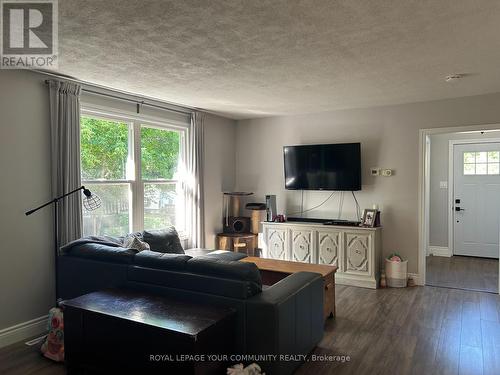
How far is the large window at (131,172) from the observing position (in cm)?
418

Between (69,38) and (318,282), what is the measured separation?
267 centimetres

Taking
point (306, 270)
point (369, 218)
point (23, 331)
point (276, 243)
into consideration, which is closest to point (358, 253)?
point (369, 218)

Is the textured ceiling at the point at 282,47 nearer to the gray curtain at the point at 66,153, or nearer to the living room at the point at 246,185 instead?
the living room at the point at 246,185

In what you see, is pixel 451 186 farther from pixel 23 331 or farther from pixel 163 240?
pixel 23 331

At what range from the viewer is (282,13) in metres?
2.30

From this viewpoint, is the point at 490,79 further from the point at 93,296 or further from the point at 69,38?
the point at 93,296

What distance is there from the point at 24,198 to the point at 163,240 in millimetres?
1474

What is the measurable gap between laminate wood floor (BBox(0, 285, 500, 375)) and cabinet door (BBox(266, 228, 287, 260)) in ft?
3.89

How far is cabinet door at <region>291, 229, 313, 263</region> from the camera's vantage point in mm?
5340

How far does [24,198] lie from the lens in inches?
136

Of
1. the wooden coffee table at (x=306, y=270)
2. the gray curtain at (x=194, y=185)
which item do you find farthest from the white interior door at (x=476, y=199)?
the gray curtain at (x=194, y=185)

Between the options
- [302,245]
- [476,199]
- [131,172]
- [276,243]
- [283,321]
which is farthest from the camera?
[476,199]

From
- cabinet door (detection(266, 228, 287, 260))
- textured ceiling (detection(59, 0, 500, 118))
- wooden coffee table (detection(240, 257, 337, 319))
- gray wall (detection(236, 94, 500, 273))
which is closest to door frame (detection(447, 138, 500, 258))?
gray wall (detection(236, 94, 500, 273))

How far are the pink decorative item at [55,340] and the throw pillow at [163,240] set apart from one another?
1293mm
